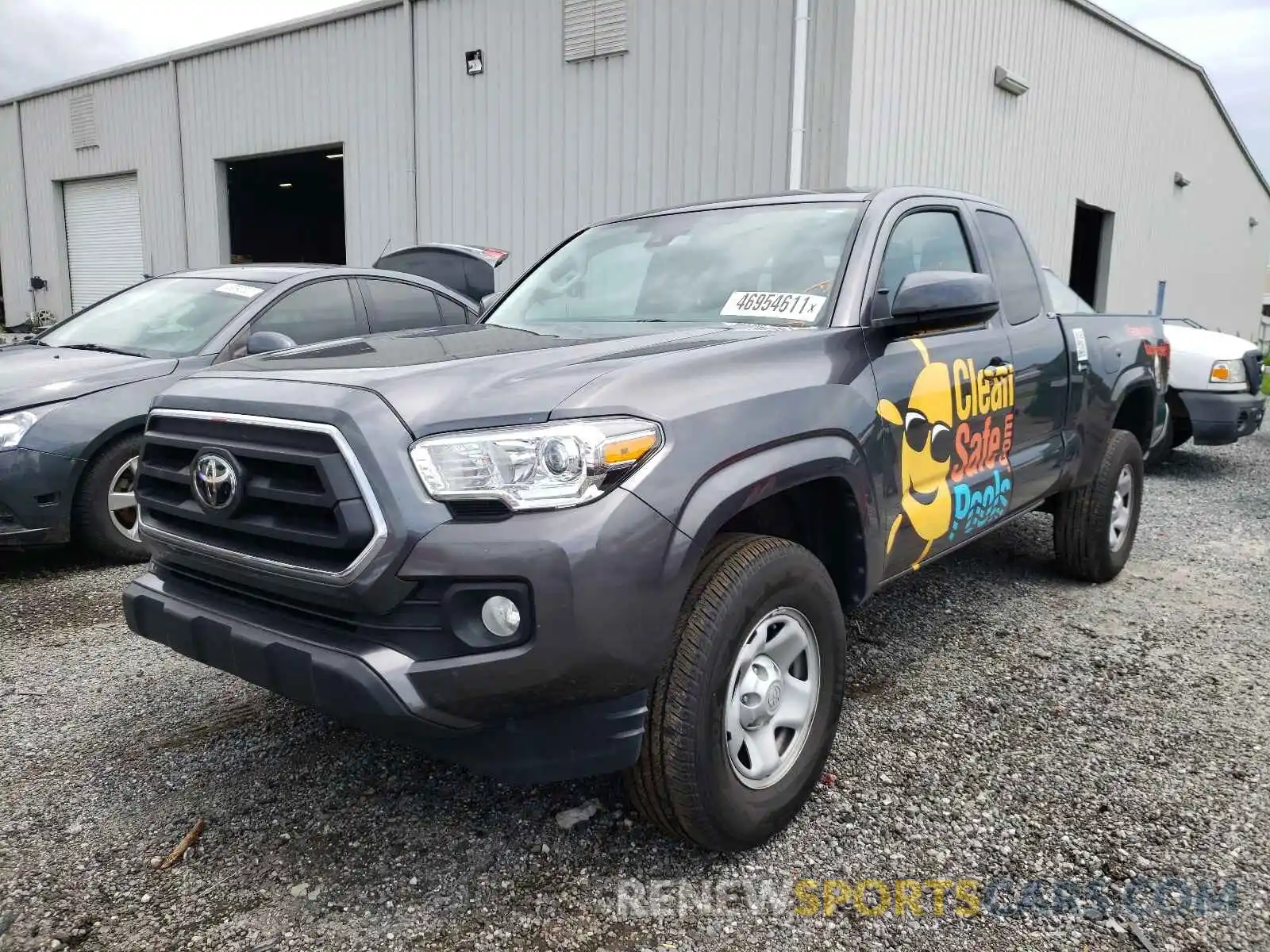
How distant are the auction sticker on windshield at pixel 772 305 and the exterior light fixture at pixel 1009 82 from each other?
9922mm

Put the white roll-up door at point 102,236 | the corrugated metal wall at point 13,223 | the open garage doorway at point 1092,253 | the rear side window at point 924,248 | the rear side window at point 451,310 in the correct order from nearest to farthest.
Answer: the rear side window at point 924,248 < the rear side window at point 451,310 < the open garage doorway at point 1092,253 < the white roll-up door at point 102,236 < the corrugated metal wall at point 13,223

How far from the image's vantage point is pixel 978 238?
12.6ft

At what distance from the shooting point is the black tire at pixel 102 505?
464 cm

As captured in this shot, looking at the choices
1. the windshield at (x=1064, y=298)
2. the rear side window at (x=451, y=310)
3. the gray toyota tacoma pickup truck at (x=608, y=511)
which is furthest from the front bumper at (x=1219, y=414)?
the rear side window at (x=451, y=310)

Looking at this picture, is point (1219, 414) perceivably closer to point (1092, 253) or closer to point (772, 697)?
point (772, 697)

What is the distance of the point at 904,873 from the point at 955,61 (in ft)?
33.4

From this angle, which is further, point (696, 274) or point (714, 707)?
point (696, 274)

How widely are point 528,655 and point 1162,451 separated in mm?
8414

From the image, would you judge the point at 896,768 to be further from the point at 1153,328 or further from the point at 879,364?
the point at 1153,328

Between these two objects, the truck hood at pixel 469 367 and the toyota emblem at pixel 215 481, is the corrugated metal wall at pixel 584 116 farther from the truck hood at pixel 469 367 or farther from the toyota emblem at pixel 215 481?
the toyota emblem at pixel 215 481

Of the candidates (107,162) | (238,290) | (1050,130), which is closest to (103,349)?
(238,290)

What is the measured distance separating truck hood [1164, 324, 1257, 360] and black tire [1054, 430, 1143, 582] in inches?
162

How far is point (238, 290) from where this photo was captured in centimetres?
539

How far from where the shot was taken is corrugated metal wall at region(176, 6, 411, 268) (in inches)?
490
